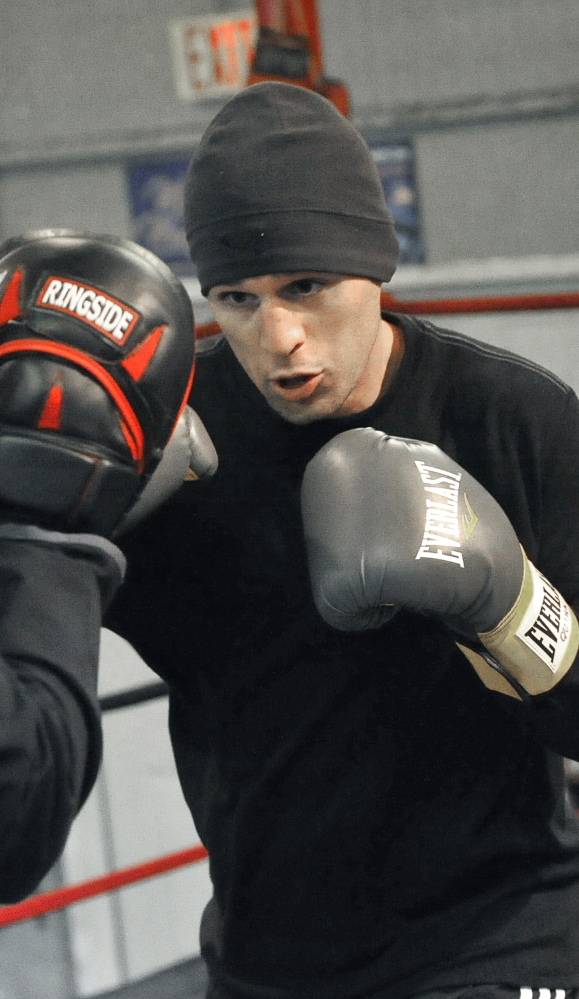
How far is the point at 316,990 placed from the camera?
910 millimetres

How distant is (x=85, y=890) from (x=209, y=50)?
370cm

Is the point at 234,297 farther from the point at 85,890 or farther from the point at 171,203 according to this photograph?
the point at 171,203

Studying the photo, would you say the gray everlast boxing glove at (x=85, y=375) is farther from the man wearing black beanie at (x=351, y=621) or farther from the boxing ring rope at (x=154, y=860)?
the boxing ring rope at (x=154, y=860)

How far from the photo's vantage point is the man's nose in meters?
0.87

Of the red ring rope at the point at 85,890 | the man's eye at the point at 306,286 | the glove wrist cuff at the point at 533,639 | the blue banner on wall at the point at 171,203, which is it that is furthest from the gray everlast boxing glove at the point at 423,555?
the blue banner on wall at the point at 171,203

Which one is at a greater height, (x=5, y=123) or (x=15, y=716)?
(x=15, y=716)

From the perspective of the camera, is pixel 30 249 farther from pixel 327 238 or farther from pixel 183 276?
pixel 183 276

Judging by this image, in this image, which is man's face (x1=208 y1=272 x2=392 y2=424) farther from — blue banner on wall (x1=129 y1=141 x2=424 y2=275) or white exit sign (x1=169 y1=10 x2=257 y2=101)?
white exit sign (x1=169 y1=10 x2=257 y2=101)

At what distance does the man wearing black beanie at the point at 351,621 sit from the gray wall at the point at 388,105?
3.65 metres

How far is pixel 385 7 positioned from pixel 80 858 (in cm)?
343

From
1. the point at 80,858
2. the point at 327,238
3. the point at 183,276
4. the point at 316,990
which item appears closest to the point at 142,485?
the point at 327,238

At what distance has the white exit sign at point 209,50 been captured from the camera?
4.36m

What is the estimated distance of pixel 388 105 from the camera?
4449mm

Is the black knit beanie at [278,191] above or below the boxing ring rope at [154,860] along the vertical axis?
above
